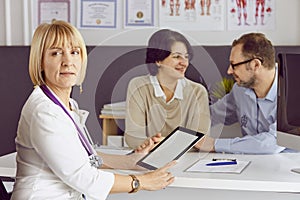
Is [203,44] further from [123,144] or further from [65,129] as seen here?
[65,129]

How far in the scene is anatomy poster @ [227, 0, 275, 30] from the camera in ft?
11.9

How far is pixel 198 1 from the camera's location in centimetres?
372

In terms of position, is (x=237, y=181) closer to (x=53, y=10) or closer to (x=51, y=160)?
(x=51, y=160)

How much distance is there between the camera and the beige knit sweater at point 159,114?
2869 millimetres

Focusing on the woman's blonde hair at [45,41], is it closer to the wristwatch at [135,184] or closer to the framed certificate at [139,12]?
the wristwatch at [135,184]

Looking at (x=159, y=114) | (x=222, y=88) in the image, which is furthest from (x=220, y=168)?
(x=222, y=88)

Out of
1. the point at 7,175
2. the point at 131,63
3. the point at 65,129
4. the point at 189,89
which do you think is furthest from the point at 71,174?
the point at 131,63

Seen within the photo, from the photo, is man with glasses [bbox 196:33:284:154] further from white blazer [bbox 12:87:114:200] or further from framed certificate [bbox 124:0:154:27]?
white blazer [bbox 12:87:114:200]

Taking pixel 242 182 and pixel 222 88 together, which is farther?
pixel 222 88

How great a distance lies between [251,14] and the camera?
367 cm

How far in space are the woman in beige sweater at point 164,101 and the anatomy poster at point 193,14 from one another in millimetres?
442

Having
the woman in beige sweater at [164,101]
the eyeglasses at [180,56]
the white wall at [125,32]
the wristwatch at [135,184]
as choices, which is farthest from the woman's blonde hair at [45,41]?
the white wall at [125,32]

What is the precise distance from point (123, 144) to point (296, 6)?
144 cm

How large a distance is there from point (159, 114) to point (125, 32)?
1.06 meters
